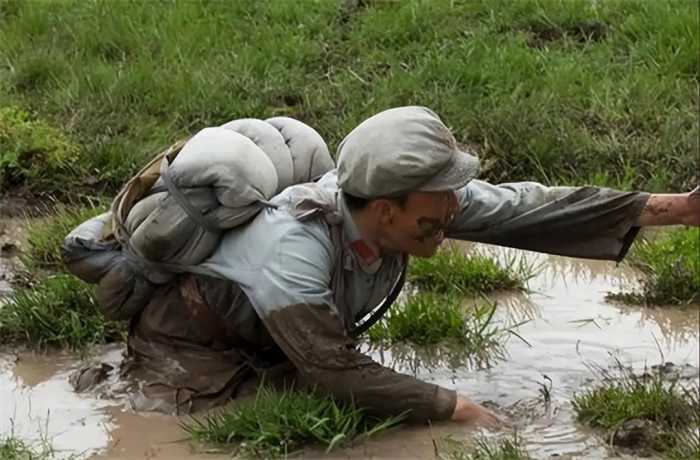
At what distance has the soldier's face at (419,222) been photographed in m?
4.90

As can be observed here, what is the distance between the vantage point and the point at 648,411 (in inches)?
196

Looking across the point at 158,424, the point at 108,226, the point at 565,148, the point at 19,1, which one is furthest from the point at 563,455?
the point at 19,1

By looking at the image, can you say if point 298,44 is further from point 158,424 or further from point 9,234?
point 158,424

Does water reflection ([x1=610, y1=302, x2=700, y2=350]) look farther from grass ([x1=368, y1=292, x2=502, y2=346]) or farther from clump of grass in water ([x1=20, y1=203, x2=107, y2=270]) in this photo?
clump of grass in water ([x1=20, y1=203, x2=107, y2=270])

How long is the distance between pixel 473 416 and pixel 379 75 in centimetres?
451

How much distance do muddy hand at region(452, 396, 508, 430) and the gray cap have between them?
0.75 m

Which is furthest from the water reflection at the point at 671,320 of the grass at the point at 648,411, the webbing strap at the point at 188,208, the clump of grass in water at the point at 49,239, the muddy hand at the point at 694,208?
the clump of grass in water at the point at 49,239

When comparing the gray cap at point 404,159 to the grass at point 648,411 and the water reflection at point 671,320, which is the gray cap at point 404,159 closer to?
the grass at point 648,411

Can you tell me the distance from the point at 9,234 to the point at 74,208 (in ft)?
1.18

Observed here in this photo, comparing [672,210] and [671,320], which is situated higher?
[672,210]

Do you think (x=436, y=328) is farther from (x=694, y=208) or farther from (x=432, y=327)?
(x=694, y=208)

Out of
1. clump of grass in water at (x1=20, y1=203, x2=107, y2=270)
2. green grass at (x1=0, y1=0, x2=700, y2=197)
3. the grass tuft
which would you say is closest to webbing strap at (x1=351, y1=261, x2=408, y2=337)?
clump of grass in water at (x1=20, y1=203, x2=107, y2=270)

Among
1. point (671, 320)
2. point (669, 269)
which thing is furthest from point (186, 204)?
point (669, 269)

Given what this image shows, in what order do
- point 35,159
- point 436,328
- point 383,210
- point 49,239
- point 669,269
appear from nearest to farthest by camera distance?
point 383,210, point 436,328, point 669,269, point 49,239, point 35,159
